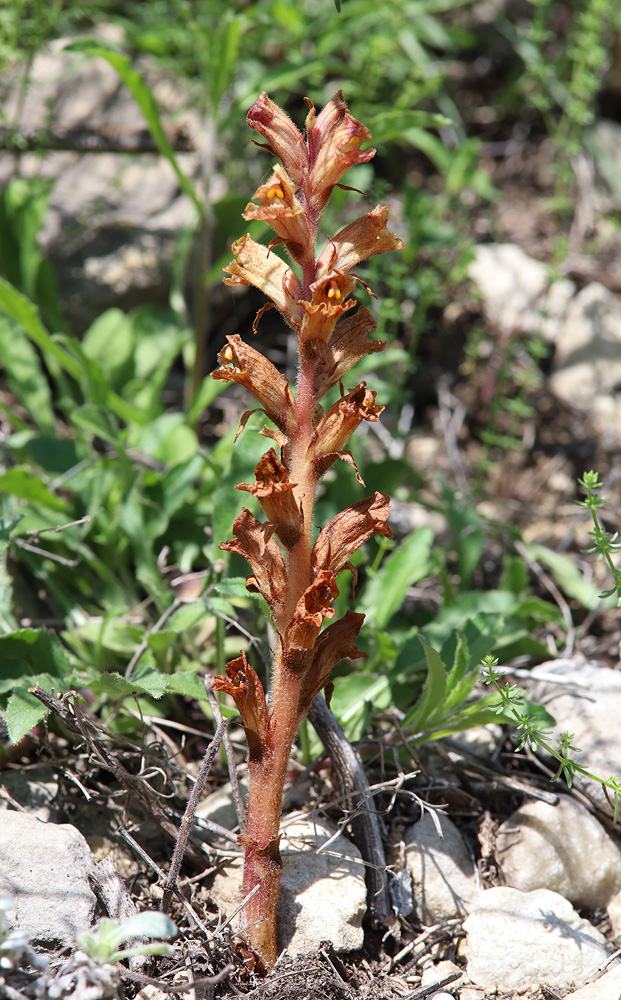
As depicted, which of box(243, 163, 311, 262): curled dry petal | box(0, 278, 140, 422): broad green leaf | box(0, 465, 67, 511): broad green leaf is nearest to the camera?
box(243, 163, 311, 262): curled dry petal

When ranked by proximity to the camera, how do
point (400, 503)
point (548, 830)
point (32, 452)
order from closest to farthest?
point (548, 830) < point (32, 452) < point (400, 503)

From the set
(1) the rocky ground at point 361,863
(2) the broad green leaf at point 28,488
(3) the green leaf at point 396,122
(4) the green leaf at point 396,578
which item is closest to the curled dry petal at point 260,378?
(1) the rocky ground at point 361,863

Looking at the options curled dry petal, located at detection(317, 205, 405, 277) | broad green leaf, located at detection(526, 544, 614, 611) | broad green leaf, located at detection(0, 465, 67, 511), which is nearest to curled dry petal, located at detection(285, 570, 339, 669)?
curled dry petal, located at detection(317, 205, 405, 277)

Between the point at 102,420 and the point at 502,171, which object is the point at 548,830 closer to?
the point at 102,420

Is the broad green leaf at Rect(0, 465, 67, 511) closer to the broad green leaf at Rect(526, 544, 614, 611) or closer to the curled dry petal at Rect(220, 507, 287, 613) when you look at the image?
the curled dry petal at Rect(220, 507, 287, 613)

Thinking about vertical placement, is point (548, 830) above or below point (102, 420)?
below

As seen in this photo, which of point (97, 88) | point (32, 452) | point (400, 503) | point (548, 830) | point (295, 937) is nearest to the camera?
point (295, 937)

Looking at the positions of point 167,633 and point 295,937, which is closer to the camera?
point 295,937

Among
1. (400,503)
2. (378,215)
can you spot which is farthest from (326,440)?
(400,503)
